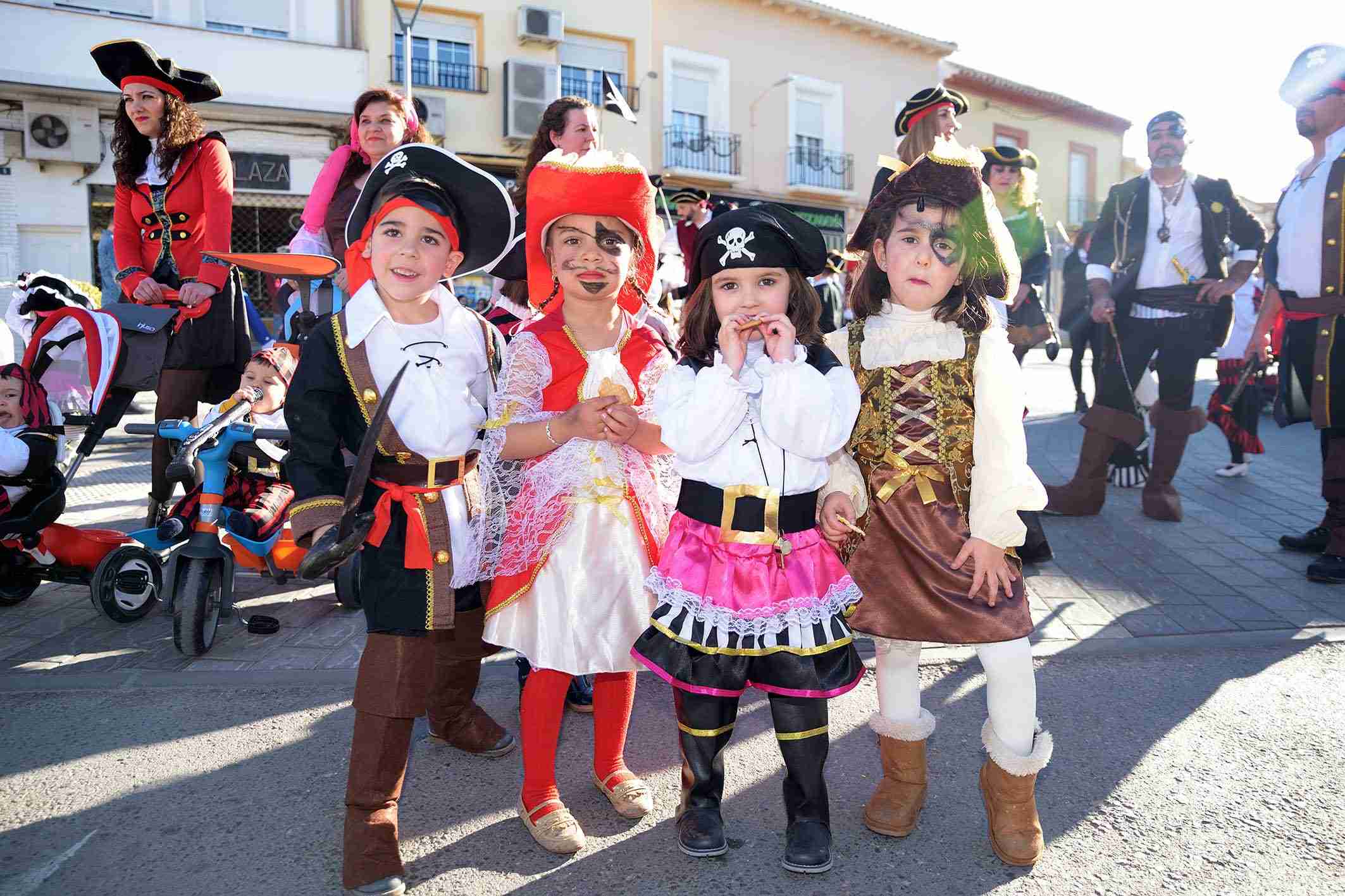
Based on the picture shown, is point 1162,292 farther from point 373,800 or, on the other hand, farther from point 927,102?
point 373,800

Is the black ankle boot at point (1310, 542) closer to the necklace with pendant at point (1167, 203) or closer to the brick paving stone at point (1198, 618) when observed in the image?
the brick paving stone at point (1198, 618)

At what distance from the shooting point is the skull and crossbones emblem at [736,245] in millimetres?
2328

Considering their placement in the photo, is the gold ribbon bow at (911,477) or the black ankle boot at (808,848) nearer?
the black ankle boot at (808,848)

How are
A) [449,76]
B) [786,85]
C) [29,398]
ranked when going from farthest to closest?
[786,85]
[449,76]
[29,398]

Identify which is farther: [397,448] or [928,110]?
[928,110]

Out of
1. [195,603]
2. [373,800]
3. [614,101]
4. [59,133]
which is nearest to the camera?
[373,800]

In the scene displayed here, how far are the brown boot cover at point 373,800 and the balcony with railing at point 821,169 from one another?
861 inches

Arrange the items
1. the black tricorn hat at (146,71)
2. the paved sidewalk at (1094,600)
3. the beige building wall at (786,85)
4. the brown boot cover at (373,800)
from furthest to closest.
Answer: the beige building wall at (786,85), the black tricorn hat at (146,71), the paved sidewalk at (1094,600), the brown boot cover at (373,800)

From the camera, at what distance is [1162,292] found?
5.64 metres

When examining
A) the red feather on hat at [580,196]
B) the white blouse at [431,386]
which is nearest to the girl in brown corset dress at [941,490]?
the red feather on hat at [580,196]

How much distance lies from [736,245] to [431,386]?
0.88 m

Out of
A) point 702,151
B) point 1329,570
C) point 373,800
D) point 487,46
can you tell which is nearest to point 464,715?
point 373,800

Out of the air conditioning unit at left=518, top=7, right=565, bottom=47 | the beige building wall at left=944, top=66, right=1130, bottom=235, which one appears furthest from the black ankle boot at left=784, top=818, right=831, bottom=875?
the beige building wall at left=944, top=66, right=1130, bottom=235

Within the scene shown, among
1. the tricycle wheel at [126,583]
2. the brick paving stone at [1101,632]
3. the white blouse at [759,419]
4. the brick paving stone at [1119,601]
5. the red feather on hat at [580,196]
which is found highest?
the red feather on hat at [580,196]
